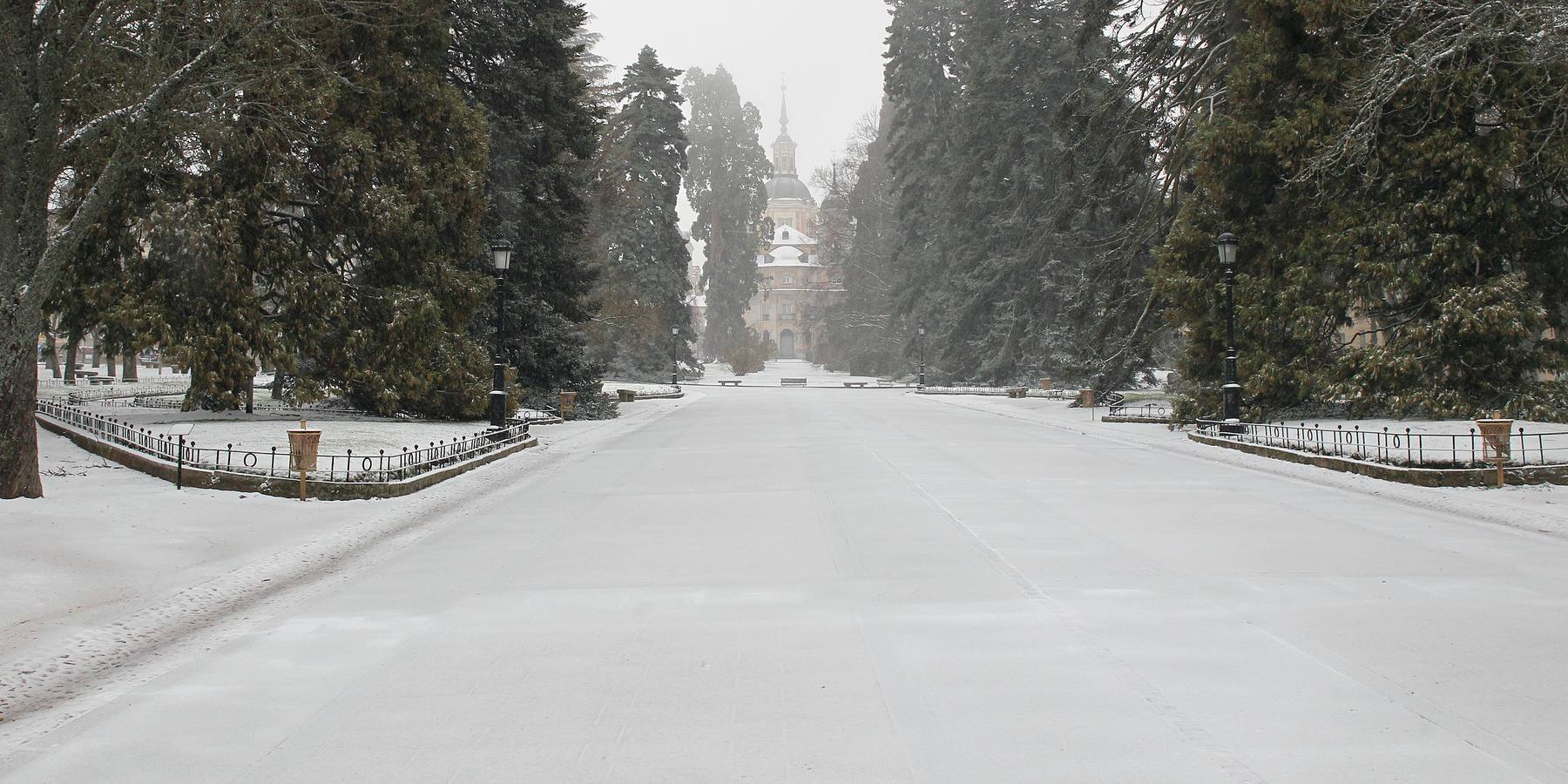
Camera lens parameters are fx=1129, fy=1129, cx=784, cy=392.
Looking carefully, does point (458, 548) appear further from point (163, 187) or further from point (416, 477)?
point (163, 187)

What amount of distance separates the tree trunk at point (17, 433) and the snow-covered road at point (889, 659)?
13.3ft

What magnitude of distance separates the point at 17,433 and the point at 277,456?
4.41 meters

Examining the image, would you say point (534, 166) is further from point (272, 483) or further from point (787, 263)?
point (787, 263)

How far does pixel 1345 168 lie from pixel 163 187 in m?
21.2

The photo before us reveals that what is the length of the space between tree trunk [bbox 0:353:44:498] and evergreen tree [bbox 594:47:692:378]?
145 ft

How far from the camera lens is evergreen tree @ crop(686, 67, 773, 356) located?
88.6 metres

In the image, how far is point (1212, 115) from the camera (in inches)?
979

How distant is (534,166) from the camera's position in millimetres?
29625

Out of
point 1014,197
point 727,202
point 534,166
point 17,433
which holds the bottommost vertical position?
point 17,433

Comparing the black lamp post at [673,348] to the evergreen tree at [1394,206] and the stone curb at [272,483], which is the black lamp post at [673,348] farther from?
the stone curb at [272,483]

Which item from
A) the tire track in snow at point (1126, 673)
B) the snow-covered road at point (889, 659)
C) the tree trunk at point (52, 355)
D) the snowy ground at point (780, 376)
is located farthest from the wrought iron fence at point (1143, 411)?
the snowy ground at point (780, 376)

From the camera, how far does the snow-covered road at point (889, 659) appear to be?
14.7ft

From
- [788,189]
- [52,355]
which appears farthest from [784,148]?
Answer: [52,355]

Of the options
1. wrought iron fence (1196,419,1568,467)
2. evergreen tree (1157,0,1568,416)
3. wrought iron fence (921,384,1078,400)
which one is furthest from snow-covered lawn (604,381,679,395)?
wrought iron fence (1196,419,1568,467)
